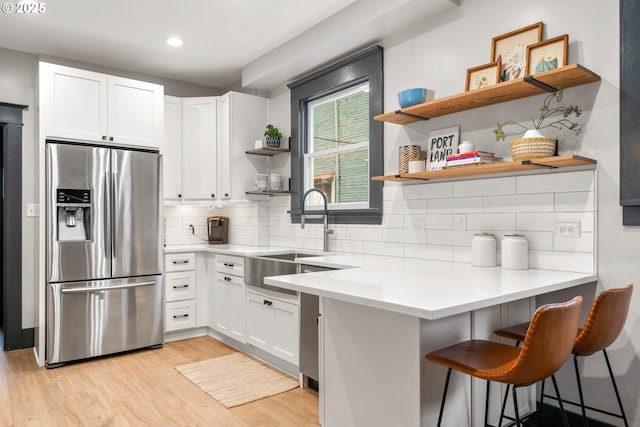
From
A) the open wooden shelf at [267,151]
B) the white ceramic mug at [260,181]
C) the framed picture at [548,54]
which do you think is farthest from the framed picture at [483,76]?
the white ceramic mug at [260,181]

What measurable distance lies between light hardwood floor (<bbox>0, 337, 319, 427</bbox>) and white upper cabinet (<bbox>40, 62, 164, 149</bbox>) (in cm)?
184

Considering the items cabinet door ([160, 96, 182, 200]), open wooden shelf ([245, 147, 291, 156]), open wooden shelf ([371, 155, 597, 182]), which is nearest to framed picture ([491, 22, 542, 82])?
open wooden shelf ([371, 155, 597, 182])

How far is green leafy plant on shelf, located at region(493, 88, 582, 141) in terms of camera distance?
2.19 m

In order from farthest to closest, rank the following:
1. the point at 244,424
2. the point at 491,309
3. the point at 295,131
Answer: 1. the point at 295,131
2. the point at 244,424
3. the point at 491,309

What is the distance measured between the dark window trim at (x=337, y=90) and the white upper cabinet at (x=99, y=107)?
1.27m

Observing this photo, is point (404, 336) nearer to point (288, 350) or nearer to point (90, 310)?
point (288, 350)

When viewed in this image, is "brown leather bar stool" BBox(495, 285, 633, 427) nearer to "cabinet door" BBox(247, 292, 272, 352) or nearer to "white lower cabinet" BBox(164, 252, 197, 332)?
"cabinet door" BBox(247, 292, 272, 352)

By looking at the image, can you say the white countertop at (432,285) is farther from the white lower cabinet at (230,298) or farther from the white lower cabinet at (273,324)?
the white lower cabinet at (230,298)

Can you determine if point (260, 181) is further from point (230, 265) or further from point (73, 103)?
point (73, 103)

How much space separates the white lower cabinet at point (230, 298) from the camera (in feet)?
12.0

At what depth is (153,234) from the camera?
3830 millimetres

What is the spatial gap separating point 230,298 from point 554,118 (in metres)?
2.86

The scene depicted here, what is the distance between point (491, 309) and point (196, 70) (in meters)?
3.79

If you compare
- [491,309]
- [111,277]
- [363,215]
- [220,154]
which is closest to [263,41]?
[220,154]
